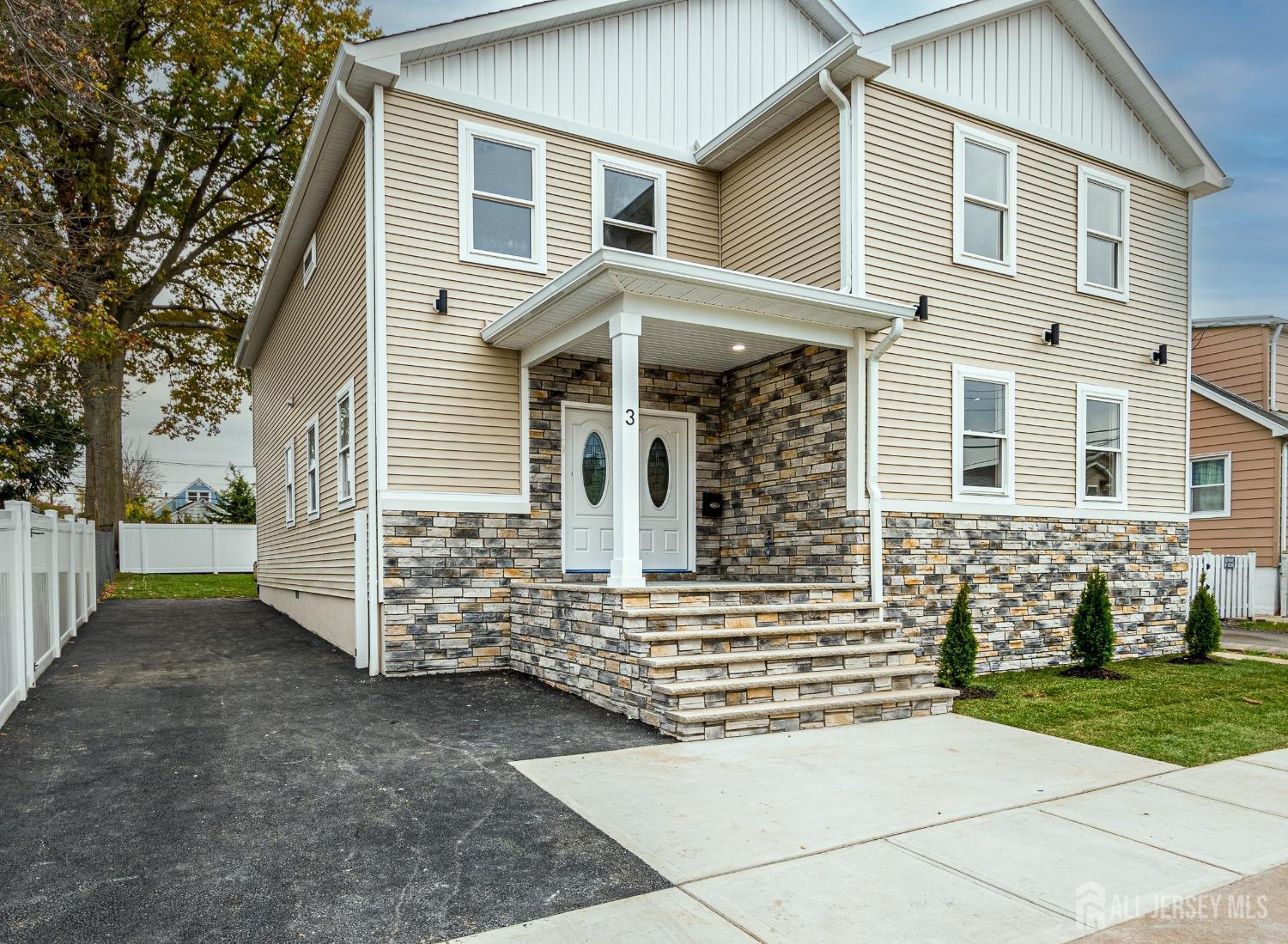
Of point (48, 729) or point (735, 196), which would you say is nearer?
point (48, 729)

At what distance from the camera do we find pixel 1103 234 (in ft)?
32.3

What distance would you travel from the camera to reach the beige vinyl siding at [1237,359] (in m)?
16.0

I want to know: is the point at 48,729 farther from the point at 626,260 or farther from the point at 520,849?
the point at 626,260

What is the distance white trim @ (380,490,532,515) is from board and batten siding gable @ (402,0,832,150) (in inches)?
155

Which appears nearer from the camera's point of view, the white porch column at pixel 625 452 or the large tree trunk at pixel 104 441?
the white porch column at pixel 625 452

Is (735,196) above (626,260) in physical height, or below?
above

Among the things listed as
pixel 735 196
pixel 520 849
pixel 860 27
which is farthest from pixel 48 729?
pixel 860 27

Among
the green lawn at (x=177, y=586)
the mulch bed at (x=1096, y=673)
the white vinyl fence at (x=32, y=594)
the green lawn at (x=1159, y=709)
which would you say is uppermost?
the white vinyl fence at (x=32, y=594)

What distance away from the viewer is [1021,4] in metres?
9.14

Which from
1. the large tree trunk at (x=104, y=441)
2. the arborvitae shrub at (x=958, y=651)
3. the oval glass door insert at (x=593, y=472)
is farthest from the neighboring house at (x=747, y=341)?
the large tree trunk at (x=104, y=441)

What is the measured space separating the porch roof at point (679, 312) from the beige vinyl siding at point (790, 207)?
28.3 inches

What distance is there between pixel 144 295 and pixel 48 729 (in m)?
15.9

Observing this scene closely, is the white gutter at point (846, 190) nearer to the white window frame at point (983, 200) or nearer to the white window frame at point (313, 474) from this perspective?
the white window frame at point (983, 200)

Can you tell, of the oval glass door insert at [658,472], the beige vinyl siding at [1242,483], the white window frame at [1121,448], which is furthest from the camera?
the beige vinyl siding at [1242,483]
